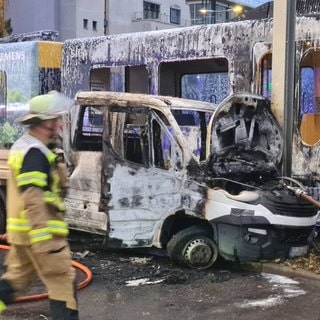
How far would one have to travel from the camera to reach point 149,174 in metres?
7.51

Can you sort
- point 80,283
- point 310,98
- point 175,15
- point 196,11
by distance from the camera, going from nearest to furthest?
point 80,283 < point 310,98 < point 175,15 < point 196,11

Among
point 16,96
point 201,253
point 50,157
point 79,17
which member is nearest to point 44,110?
point 50,157

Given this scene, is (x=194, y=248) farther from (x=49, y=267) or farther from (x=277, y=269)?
(x=49, y=267)

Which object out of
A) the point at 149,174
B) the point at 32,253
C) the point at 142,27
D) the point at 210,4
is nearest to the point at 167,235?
the point at 149,174

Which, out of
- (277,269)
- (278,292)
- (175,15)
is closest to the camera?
(278,292)

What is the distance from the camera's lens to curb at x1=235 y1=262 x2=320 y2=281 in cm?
716

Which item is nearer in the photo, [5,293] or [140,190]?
[5,293]

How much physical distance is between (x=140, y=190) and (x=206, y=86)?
4.03m

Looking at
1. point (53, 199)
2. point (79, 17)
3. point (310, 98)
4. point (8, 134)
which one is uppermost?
point (79, 17)

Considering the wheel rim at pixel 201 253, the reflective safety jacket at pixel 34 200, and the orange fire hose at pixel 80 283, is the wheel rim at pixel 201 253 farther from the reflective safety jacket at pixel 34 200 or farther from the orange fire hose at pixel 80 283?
the reflective safety jacket at pixel 34 200

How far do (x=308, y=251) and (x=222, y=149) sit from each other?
5.10 feet

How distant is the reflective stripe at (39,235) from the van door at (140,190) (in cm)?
340

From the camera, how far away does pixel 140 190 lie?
24.6 feet

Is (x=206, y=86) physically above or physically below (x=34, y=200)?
above
